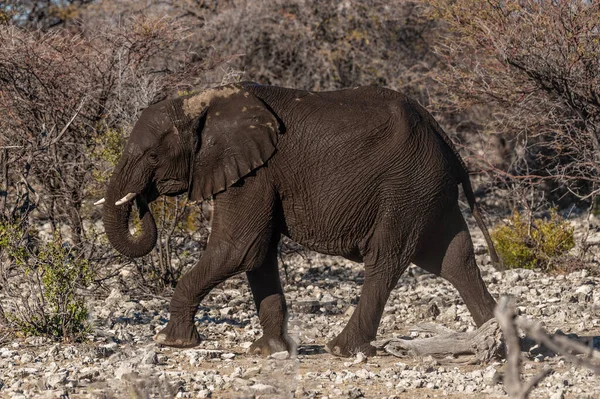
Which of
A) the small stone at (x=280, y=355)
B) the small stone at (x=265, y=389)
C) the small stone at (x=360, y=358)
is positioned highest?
the small stone at (x=280, y=355)

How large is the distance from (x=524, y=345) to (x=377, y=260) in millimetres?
1261

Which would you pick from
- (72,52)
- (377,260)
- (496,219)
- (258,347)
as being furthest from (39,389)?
(496,219)

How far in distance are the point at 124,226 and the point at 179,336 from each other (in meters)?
0.93

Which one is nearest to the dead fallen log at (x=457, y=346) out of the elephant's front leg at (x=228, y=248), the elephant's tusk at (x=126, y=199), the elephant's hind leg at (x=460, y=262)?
the elephant's hind leg at (x=460, y=262)

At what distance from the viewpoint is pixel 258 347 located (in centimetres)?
781

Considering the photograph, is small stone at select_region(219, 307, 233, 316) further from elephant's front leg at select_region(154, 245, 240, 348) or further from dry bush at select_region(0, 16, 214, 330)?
elephant's front leg at select_region(154, 245, 240, 348)

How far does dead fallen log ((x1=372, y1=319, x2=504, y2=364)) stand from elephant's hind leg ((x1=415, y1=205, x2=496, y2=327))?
45 centimetres

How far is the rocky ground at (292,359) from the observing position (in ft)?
21.4

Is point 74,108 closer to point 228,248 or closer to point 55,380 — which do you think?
point 228,248

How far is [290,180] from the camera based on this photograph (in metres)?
7.62

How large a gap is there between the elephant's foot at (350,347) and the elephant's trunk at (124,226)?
1638 mm

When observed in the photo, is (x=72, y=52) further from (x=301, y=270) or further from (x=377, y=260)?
(x=377, y=260)

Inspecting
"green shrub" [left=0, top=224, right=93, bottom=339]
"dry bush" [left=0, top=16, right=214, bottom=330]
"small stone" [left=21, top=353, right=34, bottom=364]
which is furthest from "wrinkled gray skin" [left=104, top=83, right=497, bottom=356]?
"dry bush" [left=0, top=16, right=214, bottom=330]

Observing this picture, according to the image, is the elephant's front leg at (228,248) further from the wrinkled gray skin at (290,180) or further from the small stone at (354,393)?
the small stone at (354,393)
